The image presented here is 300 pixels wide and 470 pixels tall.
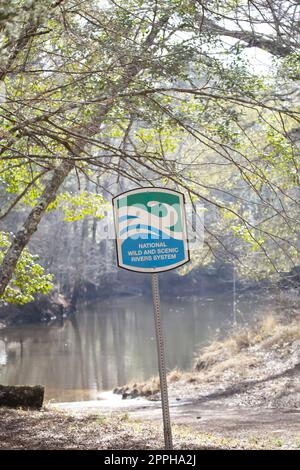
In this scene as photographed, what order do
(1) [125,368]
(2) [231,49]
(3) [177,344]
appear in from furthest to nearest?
(3) [177,344] < (1) [125,368] < (2) [231,49]

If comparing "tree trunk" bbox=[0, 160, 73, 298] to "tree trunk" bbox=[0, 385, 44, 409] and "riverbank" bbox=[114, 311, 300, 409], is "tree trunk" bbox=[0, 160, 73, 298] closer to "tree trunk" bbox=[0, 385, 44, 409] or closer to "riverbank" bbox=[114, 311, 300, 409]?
"tree trunk" bbox=[0, 385, 44, 409]

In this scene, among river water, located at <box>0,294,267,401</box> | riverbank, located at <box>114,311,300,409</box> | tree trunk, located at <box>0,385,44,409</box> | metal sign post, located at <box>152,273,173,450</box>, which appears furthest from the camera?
river water, located at <box>0,294,267,401</box>

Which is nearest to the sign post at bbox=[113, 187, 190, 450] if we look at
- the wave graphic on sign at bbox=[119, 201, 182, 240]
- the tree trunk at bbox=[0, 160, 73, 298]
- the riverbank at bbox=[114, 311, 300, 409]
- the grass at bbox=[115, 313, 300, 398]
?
the wave graphic on sign at bbox=[119, 201, 182, 240]

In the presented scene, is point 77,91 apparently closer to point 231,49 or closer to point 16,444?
point 231,49

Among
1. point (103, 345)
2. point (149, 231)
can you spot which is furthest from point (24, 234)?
point (103, 345)

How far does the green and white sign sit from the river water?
489 inches

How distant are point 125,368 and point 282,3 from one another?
1452 cm

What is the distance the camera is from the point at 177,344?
2495 cm

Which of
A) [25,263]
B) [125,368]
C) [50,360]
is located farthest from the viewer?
[50,360]

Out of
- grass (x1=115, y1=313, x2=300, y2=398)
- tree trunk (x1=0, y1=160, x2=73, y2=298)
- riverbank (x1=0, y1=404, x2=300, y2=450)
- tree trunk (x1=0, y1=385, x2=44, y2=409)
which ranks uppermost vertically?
tree trunk (x1=0, y1=160, x2=73, y2=298)

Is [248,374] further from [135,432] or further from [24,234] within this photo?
[135,432]

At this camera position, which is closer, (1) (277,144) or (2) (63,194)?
(1) (277,144)

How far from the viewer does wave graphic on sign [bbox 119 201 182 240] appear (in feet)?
17.4
